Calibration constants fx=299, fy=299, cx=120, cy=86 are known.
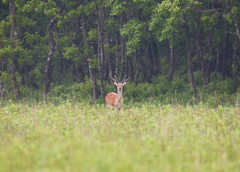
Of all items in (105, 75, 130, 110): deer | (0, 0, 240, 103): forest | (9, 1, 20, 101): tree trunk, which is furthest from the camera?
(9, 1, 20, 101): tree trunk

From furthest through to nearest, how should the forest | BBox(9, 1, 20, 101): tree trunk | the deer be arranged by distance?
BBox(9, 1, 20, 101): tree trunk, the forest, the deer

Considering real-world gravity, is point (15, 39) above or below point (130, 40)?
above

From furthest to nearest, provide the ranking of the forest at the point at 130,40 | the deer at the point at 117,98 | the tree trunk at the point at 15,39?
the tree trunk at the point at 15,39
the forest at the point at 130,40
the deer at the point at 117,98

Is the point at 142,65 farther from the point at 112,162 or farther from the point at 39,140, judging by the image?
the point at 112,162

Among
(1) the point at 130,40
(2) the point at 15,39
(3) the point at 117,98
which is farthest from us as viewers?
(2) the point at 15,39

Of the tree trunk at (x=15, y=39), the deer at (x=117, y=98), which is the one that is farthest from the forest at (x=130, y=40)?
the deer at (x=117, y=98)

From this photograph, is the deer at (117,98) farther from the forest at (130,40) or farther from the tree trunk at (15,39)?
the tree trunk at (15,39)

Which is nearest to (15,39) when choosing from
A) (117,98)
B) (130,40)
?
(130,40)

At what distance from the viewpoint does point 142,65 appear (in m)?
26.0

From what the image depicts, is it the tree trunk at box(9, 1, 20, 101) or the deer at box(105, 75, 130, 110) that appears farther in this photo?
the tree trunk at box(9, 1, 20, 101)

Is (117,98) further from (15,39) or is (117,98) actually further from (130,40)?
(15,39)

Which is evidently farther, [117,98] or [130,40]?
[130,40]

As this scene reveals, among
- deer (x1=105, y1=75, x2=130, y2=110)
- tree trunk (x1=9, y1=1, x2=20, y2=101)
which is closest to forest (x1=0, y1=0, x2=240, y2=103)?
tree trunk (x1=9, y1=1, x2=20, y2=101)

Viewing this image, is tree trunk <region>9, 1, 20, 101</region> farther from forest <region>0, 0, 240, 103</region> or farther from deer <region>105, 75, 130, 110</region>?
deer <region>105, 75, 130, 110</region>
